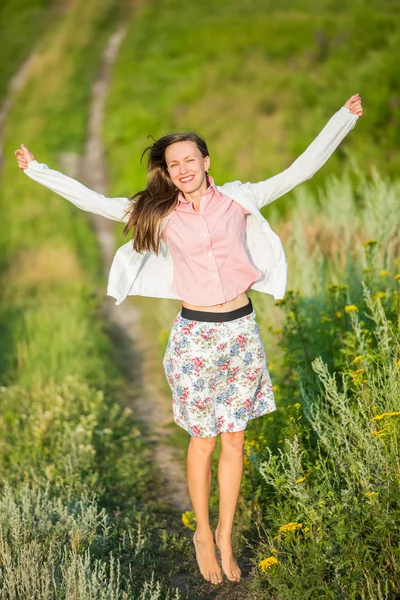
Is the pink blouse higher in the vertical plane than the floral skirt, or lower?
higher

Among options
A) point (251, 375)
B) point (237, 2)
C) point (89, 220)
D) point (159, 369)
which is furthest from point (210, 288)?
point (237, 2)

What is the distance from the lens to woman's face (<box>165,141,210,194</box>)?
11.3 feet

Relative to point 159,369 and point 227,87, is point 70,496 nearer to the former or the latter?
point 159,369

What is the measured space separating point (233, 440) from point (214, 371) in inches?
14.0

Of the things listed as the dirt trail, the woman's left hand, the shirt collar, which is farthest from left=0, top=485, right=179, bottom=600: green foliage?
the woman's left hand

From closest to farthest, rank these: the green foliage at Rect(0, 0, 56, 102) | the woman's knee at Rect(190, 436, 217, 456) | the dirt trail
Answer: the woman's knee at Rect(190, 436, 217, 456), the dirt trail, the green foliage at Rect(0, 0, 56, 102)

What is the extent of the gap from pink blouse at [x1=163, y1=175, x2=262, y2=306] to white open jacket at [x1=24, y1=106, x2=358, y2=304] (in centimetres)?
7

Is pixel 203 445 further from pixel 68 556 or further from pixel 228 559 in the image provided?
pixel 68 556

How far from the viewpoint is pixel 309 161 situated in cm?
350

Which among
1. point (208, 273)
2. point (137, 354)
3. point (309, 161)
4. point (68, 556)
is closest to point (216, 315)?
point (208, 273)

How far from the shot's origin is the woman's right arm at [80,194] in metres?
3.49

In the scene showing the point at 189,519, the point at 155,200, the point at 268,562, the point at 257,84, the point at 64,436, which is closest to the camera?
the point at 268,562

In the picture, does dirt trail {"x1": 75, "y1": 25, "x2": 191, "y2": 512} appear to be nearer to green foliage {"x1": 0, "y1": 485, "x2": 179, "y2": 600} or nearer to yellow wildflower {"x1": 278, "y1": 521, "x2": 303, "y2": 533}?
green foliage {"x1": 0, "y1": 485, "x2": 179, "y2": 600}

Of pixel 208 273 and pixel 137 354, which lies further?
pixel 137 354
